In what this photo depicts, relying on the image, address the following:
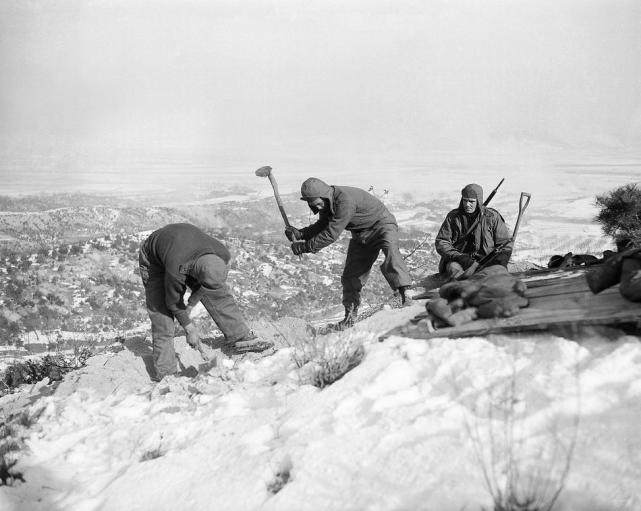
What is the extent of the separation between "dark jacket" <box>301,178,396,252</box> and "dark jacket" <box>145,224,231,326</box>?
3.71 feet

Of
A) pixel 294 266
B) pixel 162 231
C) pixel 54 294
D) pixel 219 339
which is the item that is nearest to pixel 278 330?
pixel 219 339

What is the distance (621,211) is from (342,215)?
189 inches

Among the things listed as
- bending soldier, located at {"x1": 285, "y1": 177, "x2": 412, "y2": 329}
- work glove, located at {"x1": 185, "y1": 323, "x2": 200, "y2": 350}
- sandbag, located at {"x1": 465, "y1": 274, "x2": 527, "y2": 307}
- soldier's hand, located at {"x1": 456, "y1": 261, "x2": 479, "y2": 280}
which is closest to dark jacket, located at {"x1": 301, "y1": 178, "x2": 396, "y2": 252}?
bending soldier, located at {"x1": 285, "y1": 177, "x2": 412, "y2": 329}

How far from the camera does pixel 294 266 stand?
1458 centimetres

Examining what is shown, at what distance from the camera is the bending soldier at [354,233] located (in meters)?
5.21

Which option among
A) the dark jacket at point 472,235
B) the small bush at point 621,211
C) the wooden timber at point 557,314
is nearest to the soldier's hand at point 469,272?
the dark jacket at point 472,235

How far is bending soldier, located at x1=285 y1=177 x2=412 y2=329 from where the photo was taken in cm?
521

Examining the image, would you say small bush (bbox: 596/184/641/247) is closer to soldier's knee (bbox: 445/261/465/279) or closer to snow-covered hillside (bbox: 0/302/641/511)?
soldier's knee (bbox: 445/261/465/279)

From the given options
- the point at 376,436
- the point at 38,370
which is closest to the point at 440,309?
the point at 376,436

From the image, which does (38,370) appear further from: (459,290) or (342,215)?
(459,290)

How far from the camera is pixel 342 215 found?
17.1 ft

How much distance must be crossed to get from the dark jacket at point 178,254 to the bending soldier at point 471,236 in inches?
101

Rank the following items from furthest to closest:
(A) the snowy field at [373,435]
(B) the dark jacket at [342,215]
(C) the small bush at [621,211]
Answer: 1. (C) the small bush at [621,211]
2. (B) the dark jacket at [342,215]
3. (A) the snowy field at [373,435]

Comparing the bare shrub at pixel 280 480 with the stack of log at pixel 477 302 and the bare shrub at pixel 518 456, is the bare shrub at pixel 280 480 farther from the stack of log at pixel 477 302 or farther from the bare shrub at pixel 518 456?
the stack of log at pixel 477 302
